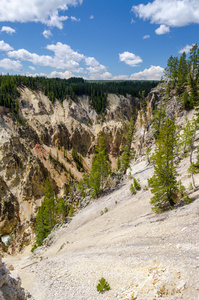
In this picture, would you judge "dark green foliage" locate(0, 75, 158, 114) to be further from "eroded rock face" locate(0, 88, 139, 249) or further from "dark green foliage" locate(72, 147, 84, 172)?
"dark green foliage" locate(72, 147, 84, 172)

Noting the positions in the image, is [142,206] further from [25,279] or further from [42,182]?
[42,182]

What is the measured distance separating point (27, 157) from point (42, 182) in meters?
13.2

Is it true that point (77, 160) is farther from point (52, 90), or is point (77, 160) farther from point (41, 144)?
point (52, 90)

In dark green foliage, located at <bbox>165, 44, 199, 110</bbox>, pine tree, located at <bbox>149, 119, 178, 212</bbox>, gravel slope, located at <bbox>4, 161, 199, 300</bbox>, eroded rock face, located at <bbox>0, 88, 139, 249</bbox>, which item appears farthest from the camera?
eroded rock face, located at <bbox>0, 88, 139, 249</bbox>

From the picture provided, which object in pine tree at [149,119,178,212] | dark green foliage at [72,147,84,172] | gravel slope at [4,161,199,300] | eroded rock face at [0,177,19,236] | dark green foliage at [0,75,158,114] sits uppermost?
dark green foliage at [0,75,158,114]

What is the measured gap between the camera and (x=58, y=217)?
2185 inches

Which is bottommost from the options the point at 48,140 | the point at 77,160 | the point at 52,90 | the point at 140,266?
the point at 77,160

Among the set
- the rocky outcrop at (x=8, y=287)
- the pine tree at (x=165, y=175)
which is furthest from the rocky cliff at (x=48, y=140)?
the rocky outcrop at (x=8, y=287)

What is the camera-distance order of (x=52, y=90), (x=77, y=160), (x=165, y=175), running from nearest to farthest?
(x=165, y=175), (x=77, y=160), (x=52, y=90)

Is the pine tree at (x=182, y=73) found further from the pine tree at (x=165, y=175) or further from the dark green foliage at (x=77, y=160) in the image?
the dark green foliage at (x=77, y=160)

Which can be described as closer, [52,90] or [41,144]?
[41,144]

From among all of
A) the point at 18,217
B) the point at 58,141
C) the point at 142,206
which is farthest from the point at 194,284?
the point at 58,141

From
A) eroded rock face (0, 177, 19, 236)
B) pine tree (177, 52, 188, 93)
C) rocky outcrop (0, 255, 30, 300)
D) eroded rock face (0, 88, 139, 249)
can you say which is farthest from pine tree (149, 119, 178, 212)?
eroded rock face (0, 177, 19, 236)

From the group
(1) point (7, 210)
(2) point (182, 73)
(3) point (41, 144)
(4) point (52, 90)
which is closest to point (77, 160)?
(3) point (41, 144)
